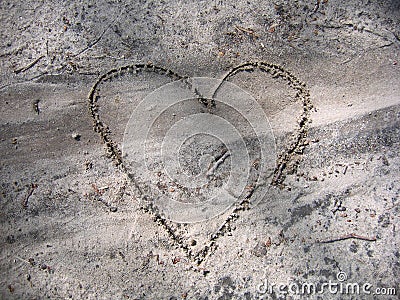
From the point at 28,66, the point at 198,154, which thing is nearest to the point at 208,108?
the point at 198,154

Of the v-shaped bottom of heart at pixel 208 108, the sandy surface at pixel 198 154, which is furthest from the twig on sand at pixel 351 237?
the v-shaped bottom of heart at pixel 208 108

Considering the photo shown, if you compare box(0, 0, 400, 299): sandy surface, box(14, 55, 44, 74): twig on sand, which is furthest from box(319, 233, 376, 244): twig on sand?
box(14, 55, 44, 74): twig on sand

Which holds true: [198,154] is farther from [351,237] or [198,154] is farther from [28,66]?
[28,66]

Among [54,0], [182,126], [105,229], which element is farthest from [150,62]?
[105,229]

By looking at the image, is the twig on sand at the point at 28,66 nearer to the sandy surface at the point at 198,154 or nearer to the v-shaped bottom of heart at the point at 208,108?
the sandy surface at the point at 198,154

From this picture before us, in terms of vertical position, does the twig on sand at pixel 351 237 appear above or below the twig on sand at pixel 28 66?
below

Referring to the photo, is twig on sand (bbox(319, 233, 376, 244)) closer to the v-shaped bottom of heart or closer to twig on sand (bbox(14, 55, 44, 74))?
the v-shaped bottom of heart

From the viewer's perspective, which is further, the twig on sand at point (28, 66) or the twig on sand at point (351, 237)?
the twig on sand at point (28, 66)

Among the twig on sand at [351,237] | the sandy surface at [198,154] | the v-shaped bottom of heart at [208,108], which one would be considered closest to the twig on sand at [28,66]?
the sandy surface at [198,154]

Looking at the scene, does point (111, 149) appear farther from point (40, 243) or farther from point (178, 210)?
point (40, 243)
